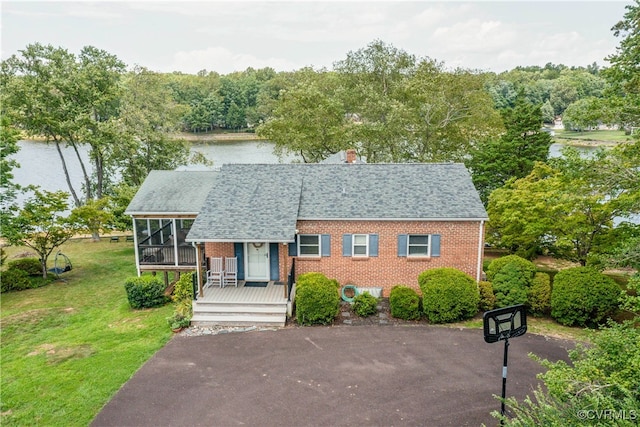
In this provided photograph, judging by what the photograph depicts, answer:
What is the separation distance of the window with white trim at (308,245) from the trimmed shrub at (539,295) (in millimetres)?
7050

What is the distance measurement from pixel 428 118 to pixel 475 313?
16.7 m

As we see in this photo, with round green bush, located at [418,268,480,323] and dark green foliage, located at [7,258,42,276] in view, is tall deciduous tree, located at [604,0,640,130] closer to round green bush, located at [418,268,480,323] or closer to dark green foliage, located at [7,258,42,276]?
round green bush, located at [418,268,480,323]

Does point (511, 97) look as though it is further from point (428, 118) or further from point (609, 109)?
point (609, 109)

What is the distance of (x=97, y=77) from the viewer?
25.9m

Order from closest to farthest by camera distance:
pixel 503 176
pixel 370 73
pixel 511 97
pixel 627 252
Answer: pixel 627 252, pixel 503 176, pixel 370 73, pixel 511 97

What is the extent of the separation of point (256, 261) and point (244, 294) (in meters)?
1.48

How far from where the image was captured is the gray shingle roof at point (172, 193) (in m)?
16.4

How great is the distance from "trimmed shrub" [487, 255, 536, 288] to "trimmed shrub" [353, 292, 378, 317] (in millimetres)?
4088

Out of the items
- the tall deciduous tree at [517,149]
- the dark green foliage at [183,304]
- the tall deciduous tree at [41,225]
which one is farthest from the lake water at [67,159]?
the dark green foliage at [183,304]

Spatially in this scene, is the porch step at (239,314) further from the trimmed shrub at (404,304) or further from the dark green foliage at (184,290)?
the trimmed shrub at (404,304)

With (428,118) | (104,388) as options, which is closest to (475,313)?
(104,388)

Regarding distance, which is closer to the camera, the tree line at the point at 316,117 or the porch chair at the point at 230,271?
the porch chair at the point at 230,271

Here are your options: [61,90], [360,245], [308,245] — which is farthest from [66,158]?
[360,245]

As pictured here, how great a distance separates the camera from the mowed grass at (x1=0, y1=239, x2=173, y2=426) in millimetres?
9555
